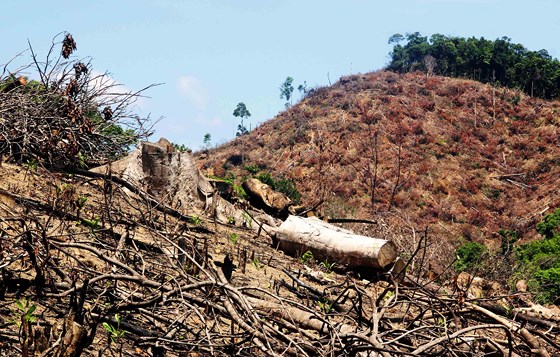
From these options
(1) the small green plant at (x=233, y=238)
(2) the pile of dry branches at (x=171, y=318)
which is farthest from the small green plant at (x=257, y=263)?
(2) the pile of dry branches at (x=171, y=318)

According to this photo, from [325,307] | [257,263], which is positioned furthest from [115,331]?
[257,263]

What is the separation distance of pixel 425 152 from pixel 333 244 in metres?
35.6

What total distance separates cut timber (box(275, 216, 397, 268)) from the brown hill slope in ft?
79.7

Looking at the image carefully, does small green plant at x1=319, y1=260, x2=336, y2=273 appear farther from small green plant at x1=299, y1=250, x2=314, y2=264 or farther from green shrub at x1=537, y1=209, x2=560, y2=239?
green shrub at x1=537, y1=209, x2=560, y2=239

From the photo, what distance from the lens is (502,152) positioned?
42594 mm

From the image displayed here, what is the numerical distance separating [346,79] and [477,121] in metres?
14.2

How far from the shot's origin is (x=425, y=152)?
4228 cm

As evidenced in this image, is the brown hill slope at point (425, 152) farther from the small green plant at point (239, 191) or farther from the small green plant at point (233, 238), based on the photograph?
the small green plant at point (233, 238)

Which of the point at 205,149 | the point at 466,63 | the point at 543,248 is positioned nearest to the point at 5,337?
the point at 543,248

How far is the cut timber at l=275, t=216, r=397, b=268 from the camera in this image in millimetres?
7480

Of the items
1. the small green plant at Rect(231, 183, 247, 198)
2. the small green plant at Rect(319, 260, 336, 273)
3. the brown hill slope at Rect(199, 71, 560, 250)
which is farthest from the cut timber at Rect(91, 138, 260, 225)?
the brown hill slope at Rect(199, 71, 560, 250)

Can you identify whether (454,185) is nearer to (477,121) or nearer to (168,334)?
(477,121)

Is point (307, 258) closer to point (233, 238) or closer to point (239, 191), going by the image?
point (233, 238)

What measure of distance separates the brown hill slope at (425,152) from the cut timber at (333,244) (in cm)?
2430
